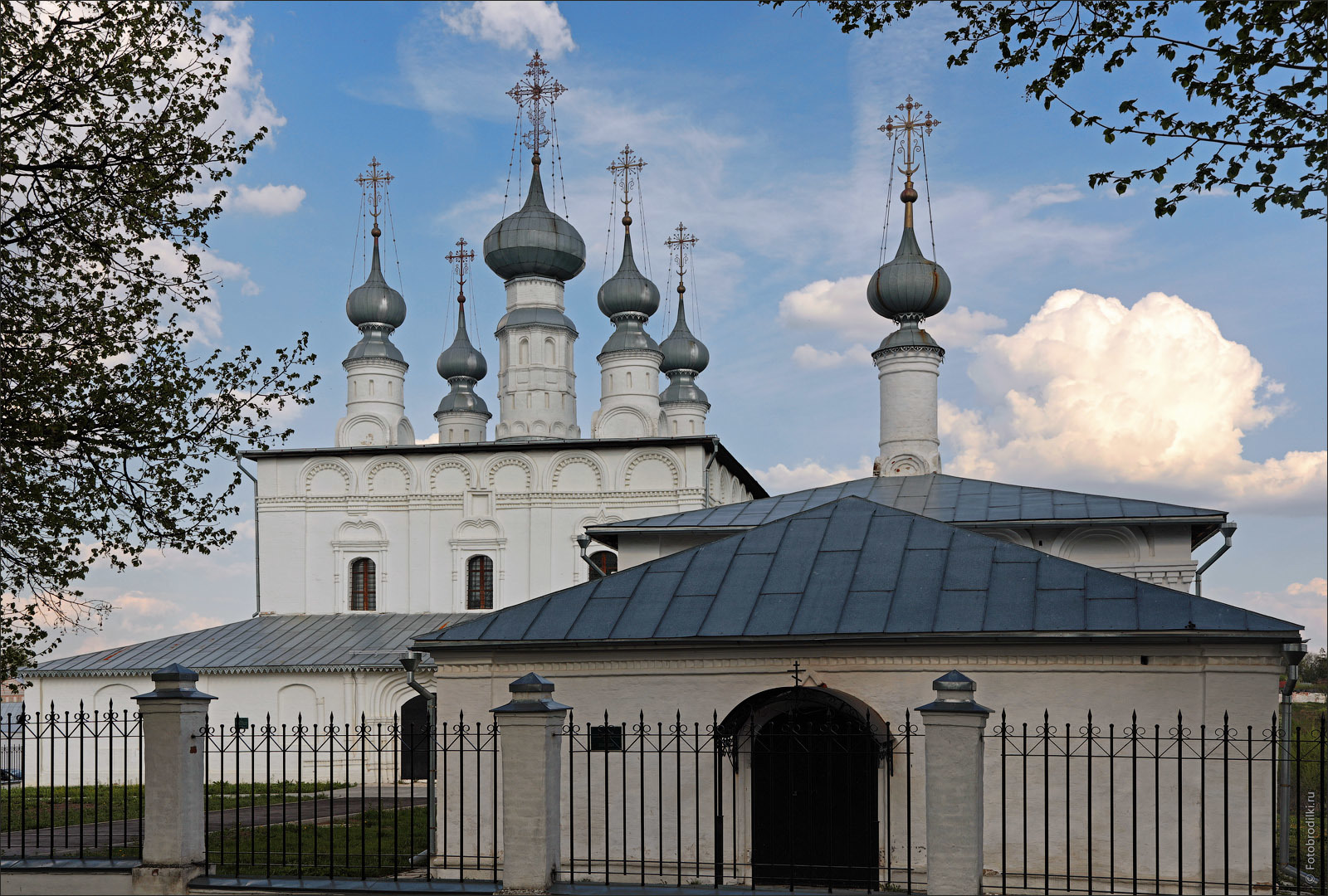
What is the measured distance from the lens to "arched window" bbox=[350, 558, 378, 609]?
26.8 m

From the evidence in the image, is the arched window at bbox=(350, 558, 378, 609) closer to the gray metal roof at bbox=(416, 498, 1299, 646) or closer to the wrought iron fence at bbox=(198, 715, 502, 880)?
the wrought iron fence at bbox=(198, 715, 502, 880)

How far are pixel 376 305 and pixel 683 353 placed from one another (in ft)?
33.3

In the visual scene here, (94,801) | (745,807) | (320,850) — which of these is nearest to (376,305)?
(94,801)

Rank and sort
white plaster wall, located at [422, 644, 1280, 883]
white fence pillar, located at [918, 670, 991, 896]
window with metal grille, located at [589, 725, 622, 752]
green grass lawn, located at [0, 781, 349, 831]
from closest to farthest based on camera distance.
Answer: white fence pillar, located at [918, 670, 991, 896] < white plaster wall, located at [422, 644, 1280, 883] < window with metal grille, located at [589, 725, 622, 752] < green grass lawn, located at [0, 781, 349, 831]

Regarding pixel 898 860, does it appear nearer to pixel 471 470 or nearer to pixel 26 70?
pixel 26 70

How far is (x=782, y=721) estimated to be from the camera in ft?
33.7

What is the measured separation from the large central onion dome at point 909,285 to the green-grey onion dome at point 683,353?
18.1m

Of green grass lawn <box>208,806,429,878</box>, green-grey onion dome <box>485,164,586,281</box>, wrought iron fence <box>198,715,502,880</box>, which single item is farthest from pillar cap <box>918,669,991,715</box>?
green-grey onion dome <box>485,164,586,281</box>

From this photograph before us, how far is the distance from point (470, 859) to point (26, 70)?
22.8 ft

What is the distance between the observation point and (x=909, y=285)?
19594 mm

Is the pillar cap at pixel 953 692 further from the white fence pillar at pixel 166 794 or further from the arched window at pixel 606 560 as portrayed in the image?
the arched window at pixel 606 560

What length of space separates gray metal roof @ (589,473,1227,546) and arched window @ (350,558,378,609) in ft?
39.0

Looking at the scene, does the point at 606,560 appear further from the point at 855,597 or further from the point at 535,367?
the point at 855,597

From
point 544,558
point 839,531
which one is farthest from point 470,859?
point 544,558
